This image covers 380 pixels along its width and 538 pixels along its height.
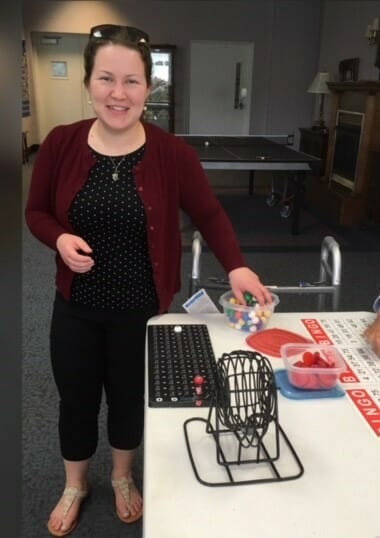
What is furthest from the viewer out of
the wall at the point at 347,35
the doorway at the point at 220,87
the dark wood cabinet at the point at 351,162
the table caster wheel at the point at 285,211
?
the doorway at the point at 220,87

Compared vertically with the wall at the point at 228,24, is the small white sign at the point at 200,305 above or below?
below

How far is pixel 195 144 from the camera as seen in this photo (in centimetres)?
547

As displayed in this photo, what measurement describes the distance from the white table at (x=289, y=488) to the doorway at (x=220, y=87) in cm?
775

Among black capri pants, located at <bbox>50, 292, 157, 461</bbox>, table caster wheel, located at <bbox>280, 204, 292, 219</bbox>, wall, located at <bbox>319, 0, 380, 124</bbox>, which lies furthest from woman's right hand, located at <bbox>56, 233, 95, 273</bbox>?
wall, located at <bbox>319, 0, 380, 124</bbox>

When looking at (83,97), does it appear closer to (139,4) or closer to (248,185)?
(139,4)

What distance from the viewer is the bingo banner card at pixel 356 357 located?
948 millimetres

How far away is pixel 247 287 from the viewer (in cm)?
120

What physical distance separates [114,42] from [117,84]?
0.08 metres

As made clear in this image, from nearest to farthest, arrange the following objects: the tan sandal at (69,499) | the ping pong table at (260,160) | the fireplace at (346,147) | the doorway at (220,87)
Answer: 1. the tan sandal at (69,499)
2. the ping pong table at (260,160)
3. the fireplace at (346,147)
4. the doorway at (220,87)

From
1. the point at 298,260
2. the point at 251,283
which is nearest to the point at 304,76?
the point at 298,260

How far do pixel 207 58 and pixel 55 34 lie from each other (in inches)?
90.4

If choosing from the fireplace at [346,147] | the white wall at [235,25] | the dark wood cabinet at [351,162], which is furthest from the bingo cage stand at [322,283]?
the white wall at [235,25]

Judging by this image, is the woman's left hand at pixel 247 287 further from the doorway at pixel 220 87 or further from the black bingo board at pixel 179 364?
the doorway at pixel 220 87

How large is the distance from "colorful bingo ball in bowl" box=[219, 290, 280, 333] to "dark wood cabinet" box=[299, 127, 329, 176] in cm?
525
